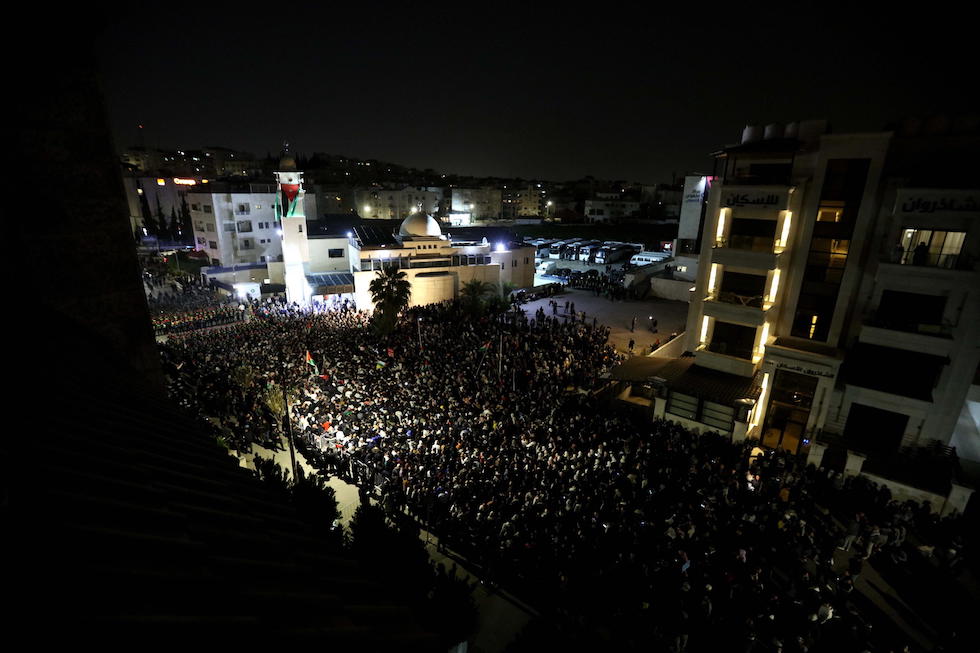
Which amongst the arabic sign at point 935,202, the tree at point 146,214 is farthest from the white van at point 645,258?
the tree at point 146,214

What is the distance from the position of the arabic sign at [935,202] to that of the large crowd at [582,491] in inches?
371

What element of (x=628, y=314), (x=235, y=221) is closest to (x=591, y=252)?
(x=628, y=314)

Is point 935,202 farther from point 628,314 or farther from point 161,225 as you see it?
point 161,225

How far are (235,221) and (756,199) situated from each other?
50856mm

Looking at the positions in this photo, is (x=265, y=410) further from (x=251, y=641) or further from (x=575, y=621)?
(x=251, y=641)

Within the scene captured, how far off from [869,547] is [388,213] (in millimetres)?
86799

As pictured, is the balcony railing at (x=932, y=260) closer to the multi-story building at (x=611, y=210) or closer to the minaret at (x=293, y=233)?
the minaret at (x=293, y=233)

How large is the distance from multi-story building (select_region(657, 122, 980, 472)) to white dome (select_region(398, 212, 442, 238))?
2630 centimetres

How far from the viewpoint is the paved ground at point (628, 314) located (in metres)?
31.7

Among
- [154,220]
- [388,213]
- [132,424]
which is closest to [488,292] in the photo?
[132,424]

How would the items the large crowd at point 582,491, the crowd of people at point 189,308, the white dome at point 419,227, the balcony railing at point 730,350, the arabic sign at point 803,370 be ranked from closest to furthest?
1. the large crowd at point 582,491
2. the arabic sign at point 803,370
3. the balcony railing at point 730,350
4. the crowd of people at point 189,308
5. the white dome at point 419,227

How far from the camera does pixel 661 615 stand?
1048 centimetres

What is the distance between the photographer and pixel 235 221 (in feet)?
167

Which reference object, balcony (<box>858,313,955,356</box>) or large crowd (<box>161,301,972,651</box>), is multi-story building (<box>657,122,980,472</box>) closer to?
balcony (<box>858,313,955,356</box>)
